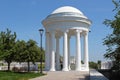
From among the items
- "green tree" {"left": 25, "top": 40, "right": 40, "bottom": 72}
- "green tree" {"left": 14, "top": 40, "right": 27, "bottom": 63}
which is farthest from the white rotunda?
"green tree" {"left": 14, "top": 40, "right": 27, "bottom": 63}

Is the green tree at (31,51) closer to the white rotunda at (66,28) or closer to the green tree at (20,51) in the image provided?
the green tree at (20,51)

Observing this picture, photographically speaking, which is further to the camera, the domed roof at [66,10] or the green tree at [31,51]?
the green tree at [31,51]

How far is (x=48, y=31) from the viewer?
54.6m

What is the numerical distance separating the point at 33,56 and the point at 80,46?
8.84 m

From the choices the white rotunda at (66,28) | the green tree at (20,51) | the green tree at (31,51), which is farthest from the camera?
the green tree at (31,51)

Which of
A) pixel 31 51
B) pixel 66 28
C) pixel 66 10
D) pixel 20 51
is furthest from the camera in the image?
pixel 31 51

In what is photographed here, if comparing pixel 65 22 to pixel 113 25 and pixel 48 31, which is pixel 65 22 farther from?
pixel 113 25

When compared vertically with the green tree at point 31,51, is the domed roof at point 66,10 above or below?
above

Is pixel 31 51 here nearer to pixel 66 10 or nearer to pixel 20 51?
pixel 20 51

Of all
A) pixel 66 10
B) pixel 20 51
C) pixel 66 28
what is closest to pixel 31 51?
pixel 20 51

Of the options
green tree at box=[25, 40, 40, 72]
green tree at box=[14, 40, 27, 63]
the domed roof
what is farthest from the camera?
green tree at box=[25, 40, 40, 72]

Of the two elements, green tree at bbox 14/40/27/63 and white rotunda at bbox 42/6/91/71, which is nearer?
white rotunda at bbox 42/6/91/71

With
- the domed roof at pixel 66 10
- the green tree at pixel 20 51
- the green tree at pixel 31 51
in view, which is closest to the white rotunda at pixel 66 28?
the domed roof at pixel 66 10

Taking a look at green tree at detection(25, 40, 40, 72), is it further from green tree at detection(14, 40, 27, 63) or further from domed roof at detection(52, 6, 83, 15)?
domed roof at detection(52, 6, 83, 15)
